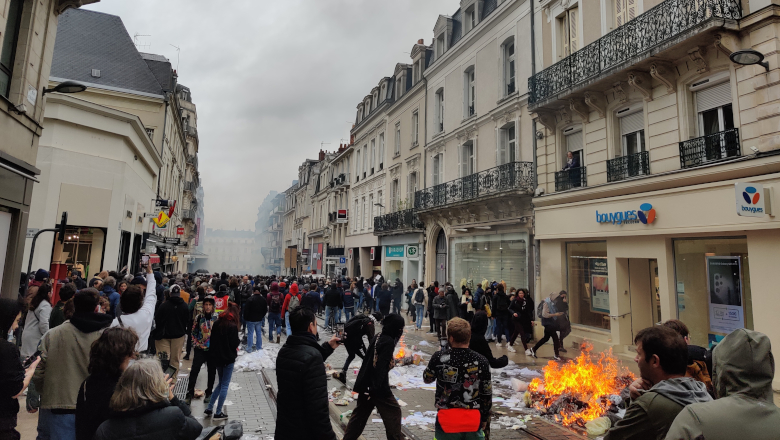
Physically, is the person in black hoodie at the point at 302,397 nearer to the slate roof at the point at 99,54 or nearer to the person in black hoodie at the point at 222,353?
the person in black hoodie at the point at 222,353

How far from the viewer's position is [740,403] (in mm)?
1919

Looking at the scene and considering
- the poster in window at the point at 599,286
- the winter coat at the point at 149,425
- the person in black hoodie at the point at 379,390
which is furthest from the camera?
the poster in window at the point at 599,286

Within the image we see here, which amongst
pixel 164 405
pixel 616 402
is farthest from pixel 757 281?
pixel 164 405

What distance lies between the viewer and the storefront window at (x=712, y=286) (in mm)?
8844

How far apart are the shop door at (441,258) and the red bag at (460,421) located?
16.9 metres

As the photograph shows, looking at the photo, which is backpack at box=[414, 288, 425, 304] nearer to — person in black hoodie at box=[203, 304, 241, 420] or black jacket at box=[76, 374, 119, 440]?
person in black hoodie at box=[203, 304, 241, 420]

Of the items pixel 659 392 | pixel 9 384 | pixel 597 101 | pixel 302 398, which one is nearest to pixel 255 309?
pixel 9 384

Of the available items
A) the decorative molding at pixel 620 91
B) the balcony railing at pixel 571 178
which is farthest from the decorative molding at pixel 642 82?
the balcony railing at pixel 571 178

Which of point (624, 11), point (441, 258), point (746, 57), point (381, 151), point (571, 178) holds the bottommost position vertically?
point (441, 258)

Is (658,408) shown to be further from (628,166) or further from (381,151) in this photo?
(381,151)

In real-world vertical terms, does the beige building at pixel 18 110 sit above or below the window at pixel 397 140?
below

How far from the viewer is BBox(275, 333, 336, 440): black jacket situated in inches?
123

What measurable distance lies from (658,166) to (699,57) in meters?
2.53

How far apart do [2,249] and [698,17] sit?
14.8 m
